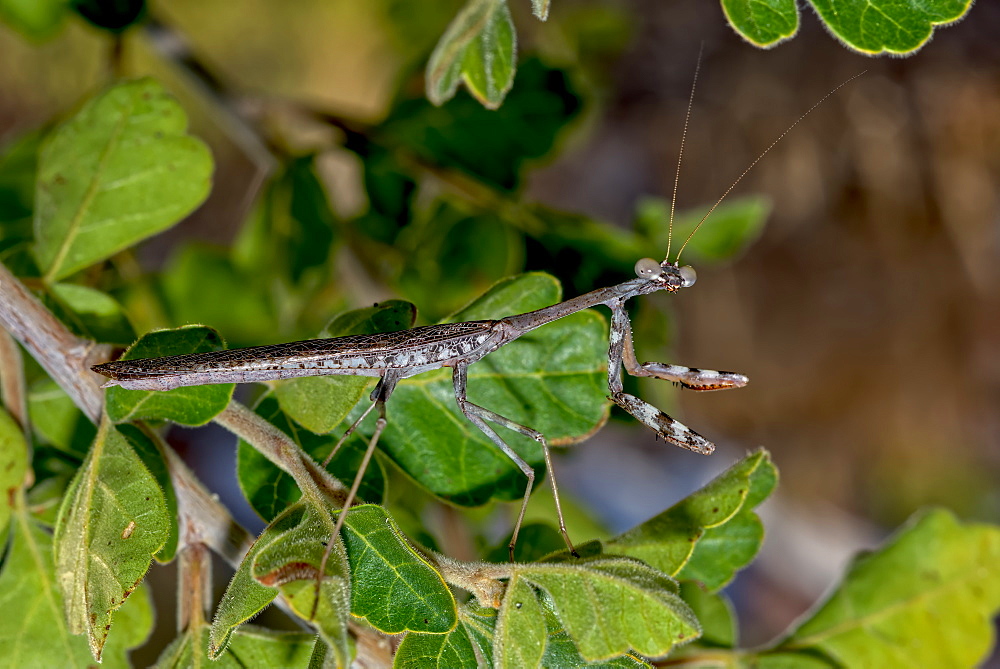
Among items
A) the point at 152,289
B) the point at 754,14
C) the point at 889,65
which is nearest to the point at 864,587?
the point at 754,14

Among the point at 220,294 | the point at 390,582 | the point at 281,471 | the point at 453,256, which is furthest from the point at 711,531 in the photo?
the point at 220,294

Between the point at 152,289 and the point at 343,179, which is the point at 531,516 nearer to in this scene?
the point at 152,289

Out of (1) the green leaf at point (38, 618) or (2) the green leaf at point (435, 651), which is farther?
(1) the green leaf at point (38, 618)

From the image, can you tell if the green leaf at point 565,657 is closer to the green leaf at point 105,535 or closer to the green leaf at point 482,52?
the green leaf at point 105,535

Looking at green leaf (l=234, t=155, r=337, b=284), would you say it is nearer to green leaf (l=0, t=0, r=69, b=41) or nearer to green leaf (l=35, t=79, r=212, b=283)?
green leaf (l=35, t=79, r=212, b=283)

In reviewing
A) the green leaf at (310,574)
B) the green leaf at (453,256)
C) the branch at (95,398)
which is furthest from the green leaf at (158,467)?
the green leaf at (453,256)
